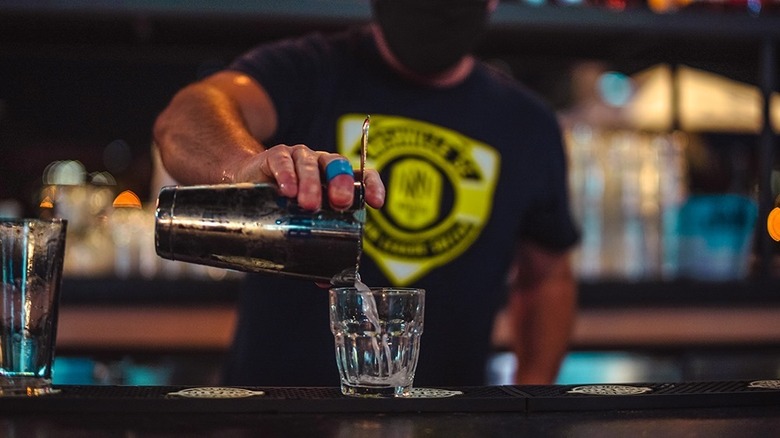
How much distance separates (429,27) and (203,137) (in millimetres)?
613

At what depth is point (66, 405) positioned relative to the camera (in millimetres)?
1099

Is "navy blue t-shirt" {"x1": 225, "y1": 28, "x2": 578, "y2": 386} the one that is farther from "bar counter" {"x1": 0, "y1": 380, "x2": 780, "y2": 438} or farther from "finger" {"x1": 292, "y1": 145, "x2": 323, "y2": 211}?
"finger" {"x1": 292, "y1": 145, "x2": 323, "y2": 211}

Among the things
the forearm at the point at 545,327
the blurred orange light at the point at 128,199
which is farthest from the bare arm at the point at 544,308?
the blurred orange light at the point at 128,199

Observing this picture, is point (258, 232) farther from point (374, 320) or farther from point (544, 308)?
point (544, 308)

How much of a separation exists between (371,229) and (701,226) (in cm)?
170

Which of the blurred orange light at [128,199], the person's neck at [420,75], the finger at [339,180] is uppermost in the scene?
the blurred orange light at [128,199]

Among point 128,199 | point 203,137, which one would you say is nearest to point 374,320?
point 203,137

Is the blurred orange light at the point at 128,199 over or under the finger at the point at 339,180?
over

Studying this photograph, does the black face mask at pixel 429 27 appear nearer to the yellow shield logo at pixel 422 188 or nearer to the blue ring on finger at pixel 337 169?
the yellow shield logo at pixel 422 188

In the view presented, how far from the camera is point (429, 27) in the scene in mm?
1942

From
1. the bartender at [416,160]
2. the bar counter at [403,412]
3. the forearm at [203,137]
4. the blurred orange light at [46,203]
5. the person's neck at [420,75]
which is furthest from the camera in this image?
the blurred orange light at [46,203]

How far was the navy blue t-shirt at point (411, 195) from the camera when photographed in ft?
6.12

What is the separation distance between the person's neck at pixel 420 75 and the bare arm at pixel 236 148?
0.86 feet

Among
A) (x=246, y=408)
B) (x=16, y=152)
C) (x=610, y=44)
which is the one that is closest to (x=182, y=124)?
(x=246, y=408)
